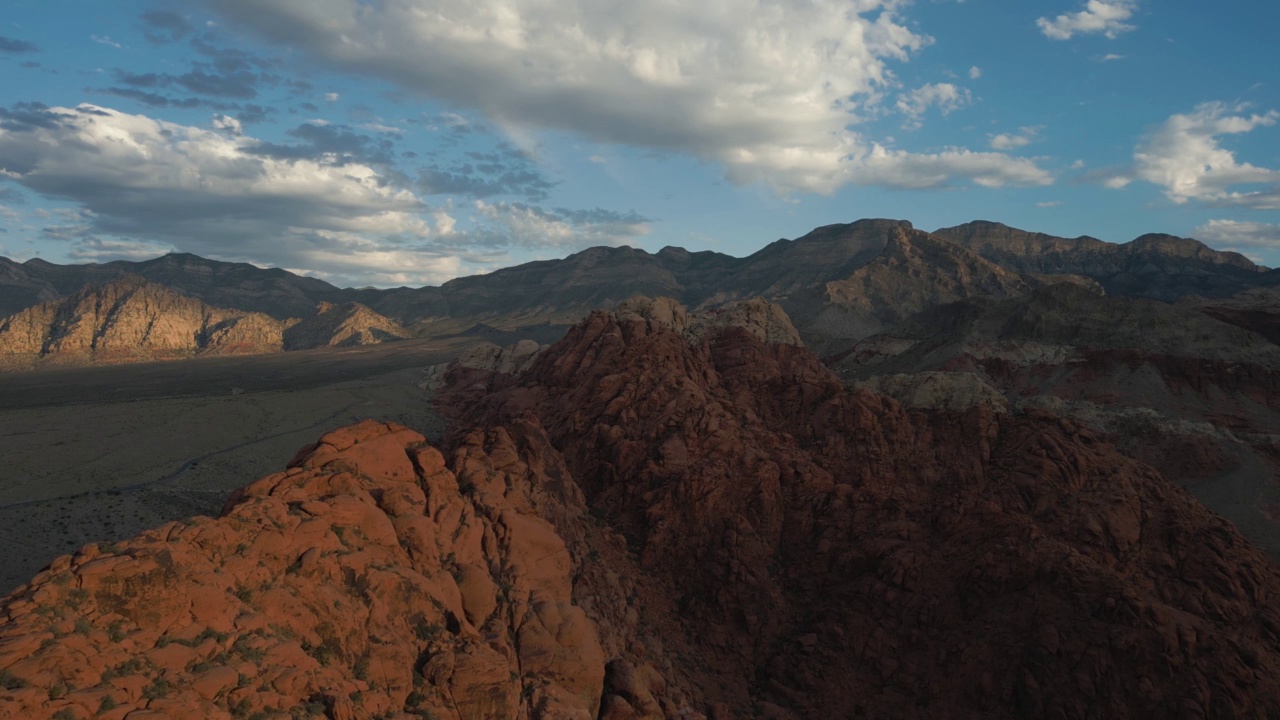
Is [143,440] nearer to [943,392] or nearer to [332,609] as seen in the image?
[332,609]

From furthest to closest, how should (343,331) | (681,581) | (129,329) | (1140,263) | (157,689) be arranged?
(343,331), (1140,263), (129,329), (681,581), (157,689)

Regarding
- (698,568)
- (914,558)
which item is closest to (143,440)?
(698,568)

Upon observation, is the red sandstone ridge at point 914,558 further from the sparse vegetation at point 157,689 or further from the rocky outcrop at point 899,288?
the rocky outcrop at point 899,288

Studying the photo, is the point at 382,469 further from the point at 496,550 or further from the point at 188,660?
the point at 188,660

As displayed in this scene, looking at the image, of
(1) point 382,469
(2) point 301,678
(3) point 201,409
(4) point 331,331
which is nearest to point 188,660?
(2) point 301,678

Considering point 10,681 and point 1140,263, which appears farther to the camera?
point 1140,263

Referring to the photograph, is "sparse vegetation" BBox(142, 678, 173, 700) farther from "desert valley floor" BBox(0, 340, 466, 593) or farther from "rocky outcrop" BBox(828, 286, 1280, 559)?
"rocky outcrop" BBox(828, 286, 1280, 559)

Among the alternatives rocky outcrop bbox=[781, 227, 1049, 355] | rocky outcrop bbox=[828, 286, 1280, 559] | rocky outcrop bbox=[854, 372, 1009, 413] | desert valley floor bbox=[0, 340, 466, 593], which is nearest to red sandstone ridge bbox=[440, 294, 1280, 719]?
rocky outcrop bbox=[854, 372, 1009, 413]
